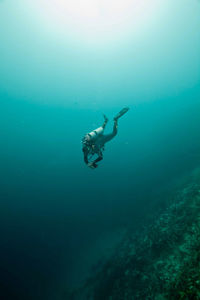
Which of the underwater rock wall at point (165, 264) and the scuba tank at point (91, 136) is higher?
the scuba tank at point (91, 136)

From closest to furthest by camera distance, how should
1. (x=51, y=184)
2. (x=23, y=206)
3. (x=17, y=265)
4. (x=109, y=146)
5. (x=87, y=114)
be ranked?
(x=17, y=265) < (x=23, y=206) < (x=51, y=184) < (x=109, y=146) < (x=87, y=114)

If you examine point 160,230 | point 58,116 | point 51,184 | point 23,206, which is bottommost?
point 160,230

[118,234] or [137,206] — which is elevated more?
[137,206]

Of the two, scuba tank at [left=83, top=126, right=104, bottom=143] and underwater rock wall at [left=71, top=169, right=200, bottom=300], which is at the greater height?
scuba tank at [left=83, top=126, right=104, bottom=143]

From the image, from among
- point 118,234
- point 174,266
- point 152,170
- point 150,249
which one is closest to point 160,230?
point 150,249

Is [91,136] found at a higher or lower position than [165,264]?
higher

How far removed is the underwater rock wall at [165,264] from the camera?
26.3 feet

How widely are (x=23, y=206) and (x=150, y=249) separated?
4489 centimetres

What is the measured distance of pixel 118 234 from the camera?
25750mm

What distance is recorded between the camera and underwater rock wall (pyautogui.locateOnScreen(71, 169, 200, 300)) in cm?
803

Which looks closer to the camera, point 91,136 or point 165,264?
point 91,136

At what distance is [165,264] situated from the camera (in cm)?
1044

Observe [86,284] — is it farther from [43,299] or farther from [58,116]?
[58,116]

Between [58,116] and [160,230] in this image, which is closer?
[160,230]
